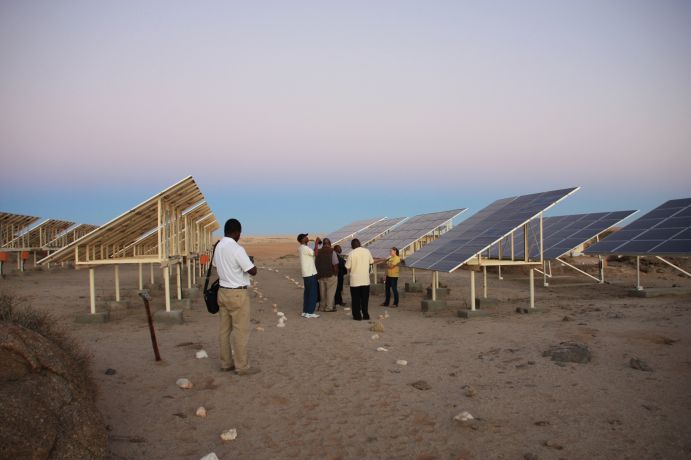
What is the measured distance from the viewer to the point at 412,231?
2036 centimetres

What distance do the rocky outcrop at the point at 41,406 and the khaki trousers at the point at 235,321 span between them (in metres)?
2.69

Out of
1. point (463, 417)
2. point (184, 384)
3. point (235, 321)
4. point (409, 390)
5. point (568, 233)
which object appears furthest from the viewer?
point (568, 233)

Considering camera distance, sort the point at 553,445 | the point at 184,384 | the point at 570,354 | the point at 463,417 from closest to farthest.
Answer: the point at 553,445 < the point at 463,417 < the point at 184,384 < the point at 570,354

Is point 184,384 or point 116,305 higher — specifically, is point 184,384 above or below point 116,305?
below

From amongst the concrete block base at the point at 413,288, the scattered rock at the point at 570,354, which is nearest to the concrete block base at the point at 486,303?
the concrete block base at the point at 413,288

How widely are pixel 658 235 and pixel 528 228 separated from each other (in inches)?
153

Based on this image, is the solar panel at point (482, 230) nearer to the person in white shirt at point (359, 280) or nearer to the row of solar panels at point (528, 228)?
the row of solar panels at point (528, 228)

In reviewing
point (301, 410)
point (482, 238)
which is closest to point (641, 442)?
point (301, 410)

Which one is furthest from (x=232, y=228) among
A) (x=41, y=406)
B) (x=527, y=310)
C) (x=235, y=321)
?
(x=527, y=310)

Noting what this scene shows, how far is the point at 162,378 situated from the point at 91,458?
3.25m

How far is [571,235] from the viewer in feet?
71.2

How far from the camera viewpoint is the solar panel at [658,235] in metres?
15.3

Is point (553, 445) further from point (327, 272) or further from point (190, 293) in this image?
point (190, 293)

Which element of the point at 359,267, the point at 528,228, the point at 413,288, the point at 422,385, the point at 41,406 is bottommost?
the point at 413,288
